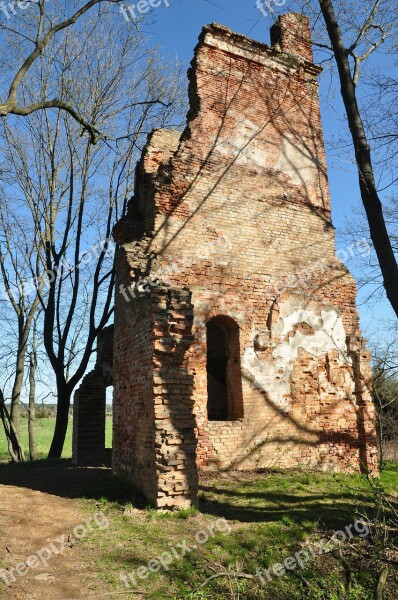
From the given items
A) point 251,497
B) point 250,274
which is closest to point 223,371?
point 250,274

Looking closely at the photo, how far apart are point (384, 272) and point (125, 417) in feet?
15.4

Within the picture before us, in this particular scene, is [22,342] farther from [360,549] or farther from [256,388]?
[360,549]

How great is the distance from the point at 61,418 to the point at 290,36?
12473 mm

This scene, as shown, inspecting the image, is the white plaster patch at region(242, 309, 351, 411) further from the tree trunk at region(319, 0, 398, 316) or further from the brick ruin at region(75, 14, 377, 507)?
the tree trunk at region(319, 0, 398, 316)

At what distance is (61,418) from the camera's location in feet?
44.8

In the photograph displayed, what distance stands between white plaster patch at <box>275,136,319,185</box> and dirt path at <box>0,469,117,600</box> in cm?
795

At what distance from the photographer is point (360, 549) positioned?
16.9 ft

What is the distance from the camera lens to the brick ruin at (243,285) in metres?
7.72

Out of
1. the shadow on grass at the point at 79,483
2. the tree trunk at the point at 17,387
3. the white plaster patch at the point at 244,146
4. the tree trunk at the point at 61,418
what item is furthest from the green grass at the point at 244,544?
the tree trunk at the point at 17,387

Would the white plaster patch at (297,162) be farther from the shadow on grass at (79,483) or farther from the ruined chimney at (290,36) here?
the shadow on grass at (79,483)

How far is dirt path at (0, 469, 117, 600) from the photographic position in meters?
3.87

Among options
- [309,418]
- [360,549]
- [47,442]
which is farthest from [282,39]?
[47,442]

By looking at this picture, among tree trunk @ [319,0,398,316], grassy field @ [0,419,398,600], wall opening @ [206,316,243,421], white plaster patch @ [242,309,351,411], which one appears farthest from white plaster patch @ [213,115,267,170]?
grassy field @ [0,419,398,600]
